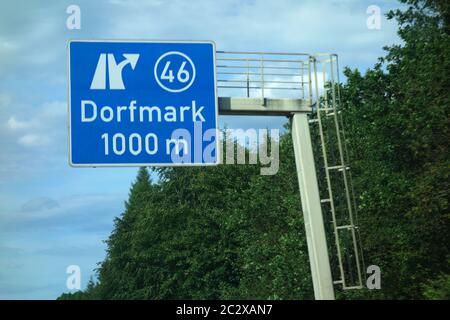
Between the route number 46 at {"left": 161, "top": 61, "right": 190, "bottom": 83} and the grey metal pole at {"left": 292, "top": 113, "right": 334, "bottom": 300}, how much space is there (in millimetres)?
2807

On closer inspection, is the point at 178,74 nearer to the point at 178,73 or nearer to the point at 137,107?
the point at 178,73

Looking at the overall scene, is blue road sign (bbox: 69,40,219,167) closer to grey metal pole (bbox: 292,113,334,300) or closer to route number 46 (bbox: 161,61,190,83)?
route number 46 (bbox: 161,61,190,83)

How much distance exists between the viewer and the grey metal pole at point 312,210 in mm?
17516

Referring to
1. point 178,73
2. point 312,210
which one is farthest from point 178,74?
point 312,210

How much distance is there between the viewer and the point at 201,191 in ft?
181

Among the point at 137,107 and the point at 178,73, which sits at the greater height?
the point at 178,73

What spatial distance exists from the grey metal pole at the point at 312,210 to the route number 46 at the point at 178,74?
2807 millimetres

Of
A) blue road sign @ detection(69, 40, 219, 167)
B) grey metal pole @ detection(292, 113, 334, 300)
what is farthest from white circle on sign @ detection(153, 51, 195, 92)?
grey metal pole @ detection(292, 113, 334, 300)

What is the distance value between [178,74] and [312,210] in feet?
13.2

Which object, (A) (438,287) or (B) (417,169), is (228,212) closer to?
(B) (417,169)

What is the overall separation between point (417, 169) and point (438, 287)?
12411 mm

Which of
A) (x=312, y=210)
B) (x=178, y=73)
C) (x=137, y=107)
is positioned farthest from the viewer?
(x=312, y=210)

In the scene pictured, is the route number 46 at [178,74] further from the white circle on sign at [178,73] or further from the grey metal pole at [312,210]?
the grey metal pole at [312,210]

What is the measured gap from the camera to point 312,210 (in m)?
17.6
